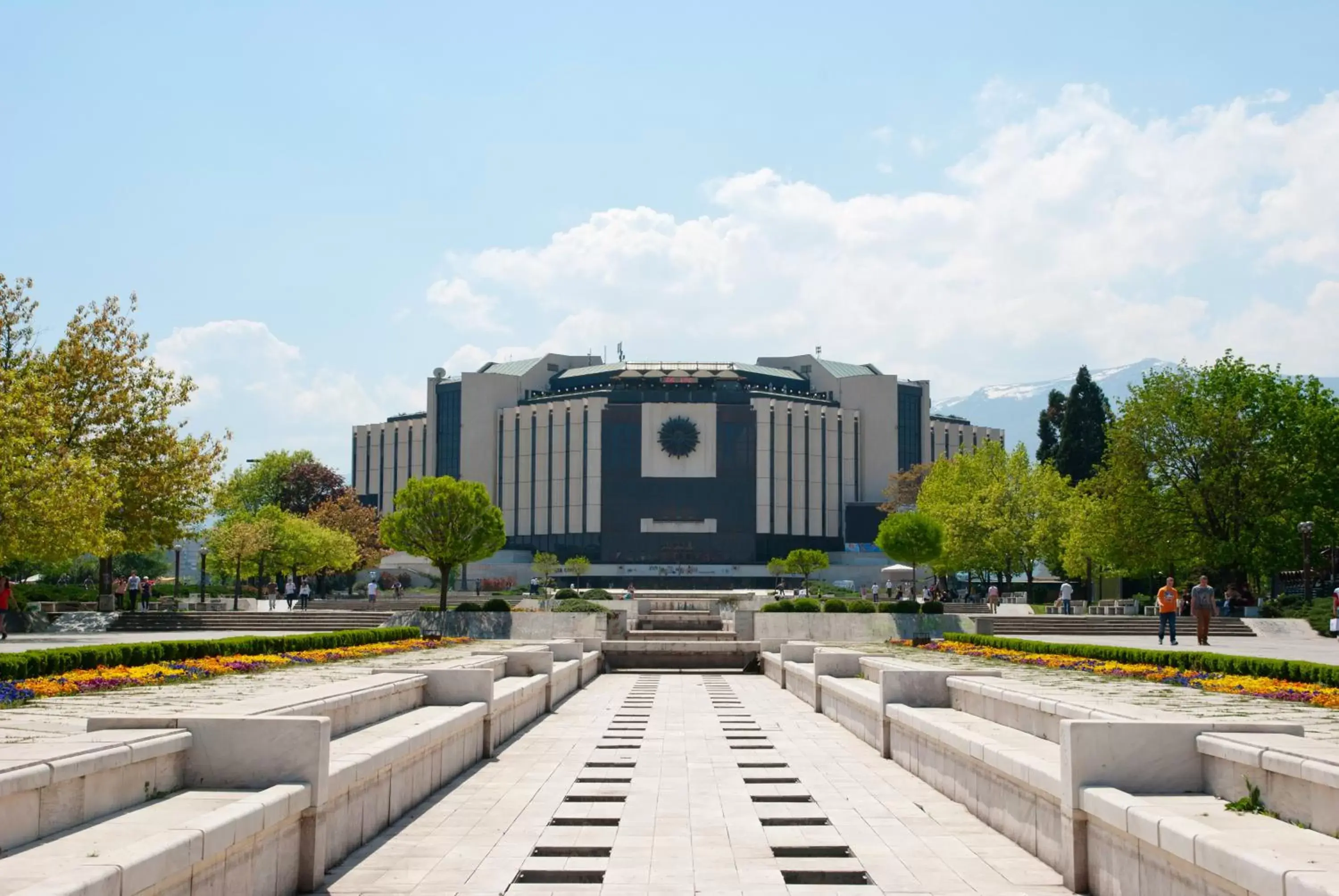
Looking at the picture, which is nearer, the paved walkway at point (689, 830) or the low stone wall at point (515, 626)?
the paved walkway at point (689, 830)

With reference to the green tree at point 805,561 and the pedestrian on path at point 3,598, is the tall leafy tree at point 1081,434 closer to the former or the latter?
the green tree at point 805,561

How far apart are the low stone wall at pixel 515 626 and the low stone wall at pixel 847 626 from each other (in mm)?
5364

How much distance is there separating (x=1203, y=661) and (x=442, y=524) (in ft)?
97.0

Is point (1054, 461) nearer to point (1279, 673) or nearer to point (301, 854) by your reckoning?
point (1279, 673)

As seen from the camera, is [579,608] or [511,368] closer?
[579,608]

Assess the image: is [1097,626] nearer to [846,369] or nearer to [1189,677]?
[1189,677]

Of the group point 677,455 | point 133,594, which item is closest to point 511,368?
point 677,455

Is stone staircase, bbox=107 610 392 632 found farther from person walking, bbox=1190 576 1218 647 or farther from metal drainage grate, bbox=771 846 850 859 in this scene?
metal drainage grate, bbox=771 846 850 859

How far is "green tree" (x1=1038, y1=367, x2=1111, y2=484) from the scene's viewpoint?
72.6m

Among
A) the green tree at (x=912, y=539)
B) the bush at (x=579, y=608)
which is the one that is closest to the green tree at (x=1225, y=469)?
the green tree at (x=912, y=539)

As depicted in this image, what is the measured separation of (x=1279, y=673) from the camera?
635 inches

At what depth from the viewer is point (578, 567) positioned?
8469 centimetres

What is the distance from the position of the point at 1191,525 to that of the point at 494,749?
38.8 m

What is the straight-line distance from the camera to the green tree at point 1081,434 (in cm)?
7262
